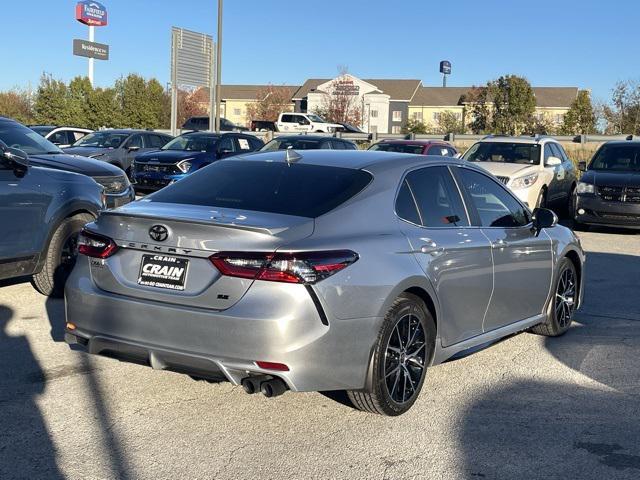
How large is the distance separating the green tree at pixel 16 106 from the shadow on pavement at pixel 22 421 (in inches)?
2035

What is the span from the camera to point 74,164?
27.5 feet

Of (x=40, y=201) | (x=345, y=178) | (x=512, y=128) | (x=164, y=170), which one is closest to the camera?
(x=345, y=178)

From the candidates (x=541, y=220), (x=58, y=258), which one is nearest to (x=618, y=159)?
(x=541, y=220)

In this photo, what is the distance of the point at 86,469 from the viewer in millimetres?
3770

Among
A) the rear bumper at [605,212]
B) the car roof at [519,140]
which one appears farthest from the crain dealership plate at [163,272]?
the car roof at [519,140]

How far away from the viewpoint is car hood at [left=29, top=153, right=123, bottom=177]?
8.12 metres

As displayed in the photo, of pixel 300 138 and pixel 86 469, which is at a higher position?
pixel 300 138

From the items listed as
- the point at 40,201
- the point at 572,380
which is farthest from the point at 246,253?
the point at 40,201

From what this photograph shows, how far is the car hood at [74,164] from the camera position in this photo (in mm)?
8117

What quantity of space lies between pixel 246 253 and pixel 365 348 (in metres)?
0.87

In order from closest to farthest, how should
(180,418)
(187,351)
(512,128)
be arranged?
(187,351) < (180,418) < (512,128)

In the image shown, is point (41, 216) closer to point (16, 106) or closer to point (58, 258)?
point (58, 258)

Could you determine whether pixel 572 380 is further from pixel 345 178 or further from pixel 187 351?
pixel 187 351

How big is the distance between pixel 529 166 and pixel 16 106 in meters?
54.7
